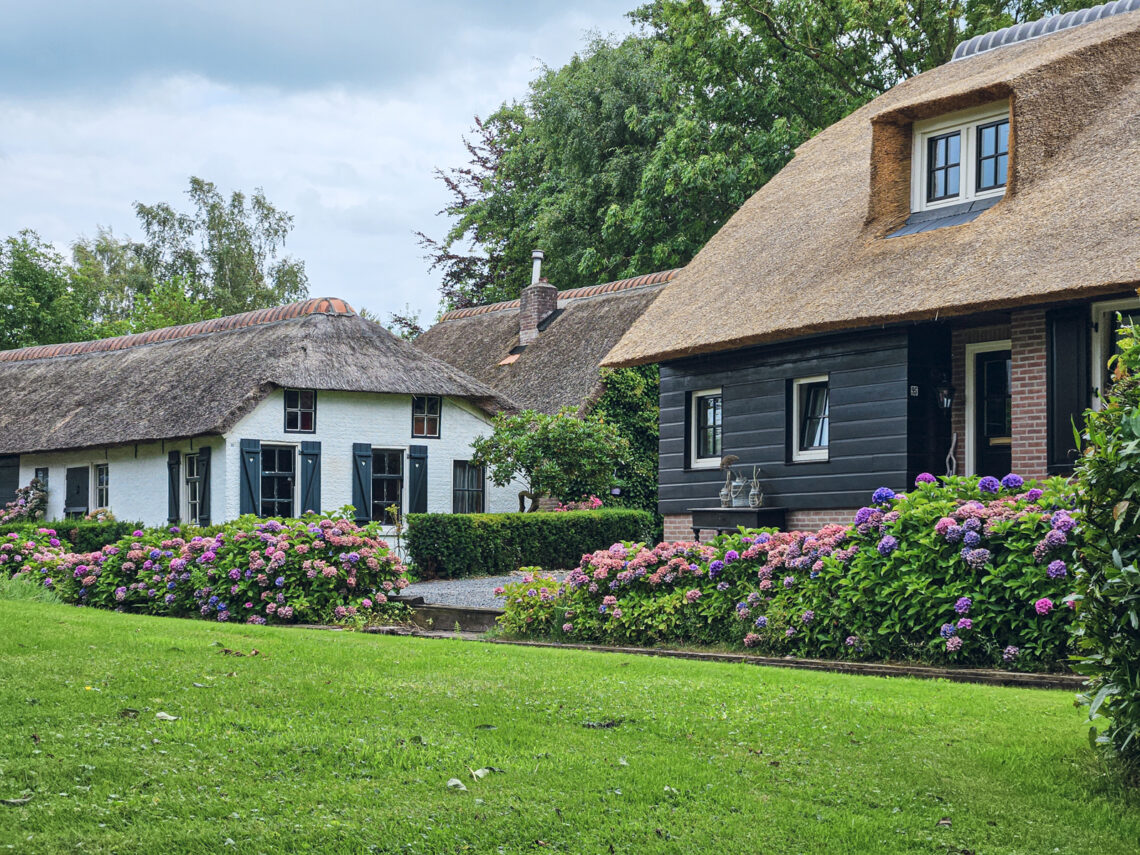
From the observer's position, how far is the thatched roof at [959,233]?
44.8 ft

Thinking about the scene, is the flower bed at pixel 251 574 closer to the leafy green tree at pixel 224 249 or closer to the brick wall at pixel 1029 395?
the brick wall at pixel 1029 395

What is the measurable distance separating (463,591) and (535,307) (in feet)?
48.4

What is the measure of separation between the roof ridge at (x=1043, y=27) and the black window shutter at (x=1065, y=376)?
7504mm

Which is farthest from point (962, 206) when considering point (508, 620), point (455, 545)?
point (455, 545)

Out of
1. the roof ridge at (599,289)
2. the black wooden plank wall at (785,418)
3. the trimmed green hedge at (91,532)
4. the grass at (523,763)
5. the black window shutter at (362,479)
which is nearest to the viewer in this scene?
the grass at (523,763)

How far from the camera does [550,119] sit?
34.8 m

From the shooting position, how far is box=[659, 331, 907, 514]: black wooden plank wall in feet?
51.4

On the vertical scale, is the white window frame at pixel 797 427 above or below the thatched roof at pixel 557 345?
below

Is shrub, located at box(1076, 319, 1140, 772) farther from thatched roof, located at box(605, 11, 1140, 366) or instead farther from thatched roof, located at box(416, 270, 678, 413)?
thatched roof, located at box(416, 270, 678, 413)

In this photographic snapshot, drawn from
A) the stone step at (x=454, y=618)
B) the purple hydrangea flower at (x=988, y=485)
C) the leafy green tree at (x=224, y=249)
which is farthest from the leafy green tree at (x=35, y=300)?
the purple hydrangea flower at (x=988, y=485)

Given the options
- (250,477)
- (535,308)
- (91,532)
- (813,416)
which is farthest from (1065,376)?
(535,308)

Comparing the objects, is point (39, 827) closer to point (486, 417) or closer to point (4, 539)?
point (4, 539)

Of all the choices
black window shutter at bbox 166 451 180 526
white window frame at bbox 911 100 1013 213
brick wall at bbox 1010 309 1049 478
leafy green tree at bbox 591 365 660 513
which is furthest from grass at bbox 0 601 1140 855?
leafy green tree at bbox 591 365 660 513

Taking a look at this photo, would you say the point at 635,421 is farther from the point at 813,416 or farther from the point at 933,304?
the point at 933,304
